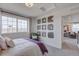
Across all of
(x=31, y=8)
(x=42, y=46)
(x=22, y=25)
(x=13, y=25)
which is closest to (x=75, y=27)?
(x=42, y=46)

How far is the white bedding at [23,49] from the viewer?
4.77 feet

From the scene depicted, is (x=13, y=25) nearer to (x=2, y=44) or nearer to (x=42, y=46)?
(x=2, y=44)

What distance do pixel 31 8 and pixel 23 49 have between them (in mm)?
709

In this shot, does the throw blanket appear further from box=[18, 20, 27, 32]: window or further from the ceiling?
the ceiling

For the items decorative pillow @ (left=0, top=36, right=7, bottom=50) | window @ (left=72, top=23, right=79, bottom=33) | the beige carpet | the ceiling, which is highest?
the ceiling

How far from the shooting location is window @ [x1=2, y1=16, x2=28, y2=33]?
4.78ft

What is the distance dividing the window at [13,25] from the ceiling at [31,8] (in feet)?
0.43

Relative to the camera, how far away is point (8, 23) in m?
1.50

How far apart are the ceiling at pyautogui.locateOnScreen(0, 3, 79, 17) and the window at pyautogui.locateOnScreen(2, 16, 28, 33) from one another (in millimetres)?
130

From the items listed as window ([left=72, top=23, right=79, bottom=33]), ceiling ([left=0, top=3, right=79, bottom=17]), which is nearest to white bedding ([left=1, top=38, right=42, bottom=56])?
ceiling ([left=0, top=3, right=79, bottom=17])

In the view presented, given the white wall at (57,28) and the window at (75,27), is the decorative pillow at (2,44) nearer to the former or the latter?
the white wall at (57,28)

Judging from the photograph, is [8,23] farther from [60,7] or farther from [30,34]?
[60,7]

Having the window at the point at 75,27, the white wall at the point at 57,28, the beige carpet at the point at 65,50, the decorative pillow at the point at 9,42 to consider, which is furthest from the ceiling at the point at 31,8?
the beige carpet at the point at 65,50

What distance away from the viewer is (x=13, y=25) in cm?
154
